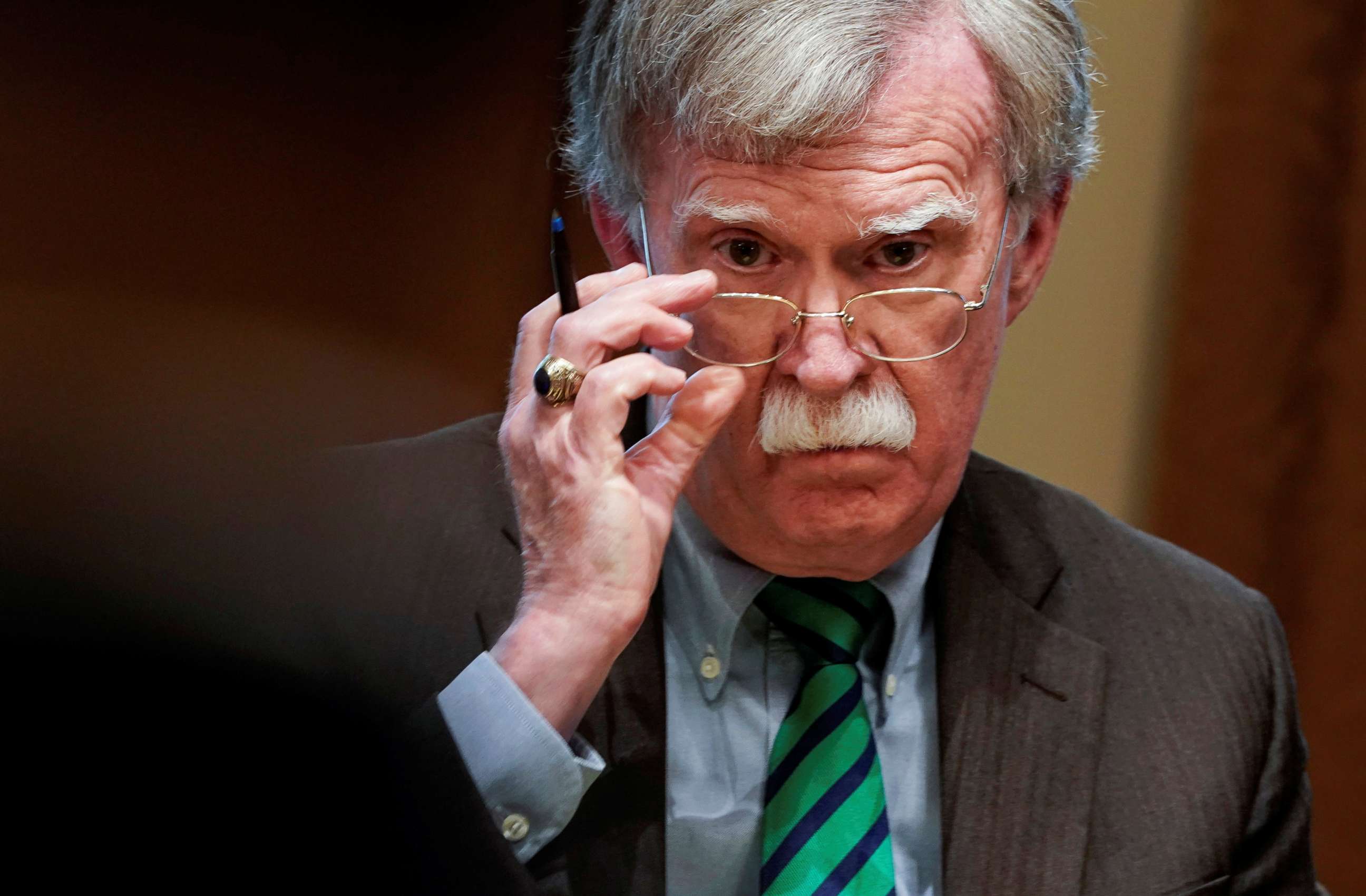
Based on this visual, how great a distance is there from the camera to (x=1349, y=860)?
2033 mm

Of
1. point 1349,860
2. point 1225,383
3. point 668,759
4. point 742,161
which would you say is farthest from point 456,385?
point 1349,860

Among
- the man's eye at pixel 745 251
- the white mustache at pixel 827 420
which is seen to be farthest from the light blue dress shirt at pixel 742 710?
the man's eye at pixel 745 251

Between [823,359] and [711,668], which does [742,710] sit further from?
[823,359]

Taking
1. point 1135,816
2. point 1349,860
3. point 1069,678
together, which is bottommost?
point 1349,860

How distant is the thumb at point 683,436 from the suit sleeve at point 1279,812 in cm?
71

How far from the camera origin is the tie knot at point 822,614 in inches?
51.0

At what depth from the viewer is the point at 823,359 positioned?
1.15 m

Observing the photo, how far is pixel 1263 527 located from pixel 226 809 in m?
1.74

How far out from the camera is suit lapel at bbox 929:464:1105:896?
1.24m

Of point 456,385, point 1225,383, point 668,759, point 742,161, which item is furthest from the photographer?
point 1225,383

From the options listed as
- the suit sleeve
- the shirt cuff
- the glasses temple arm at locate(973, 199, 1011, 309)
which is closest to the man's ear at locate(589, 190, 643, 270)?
the glasses temple arm at locate(973, 199, 1011, 309)

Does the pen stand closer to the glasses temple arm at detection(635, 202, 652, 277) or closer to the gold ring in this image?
the gold ring

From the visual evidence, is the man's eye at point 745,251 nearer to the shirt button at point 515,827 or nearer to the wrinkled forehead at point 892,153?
the wrinkled forehead at point 892,153

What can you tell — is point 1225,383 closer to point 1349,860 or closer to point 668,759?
point 1349,860
